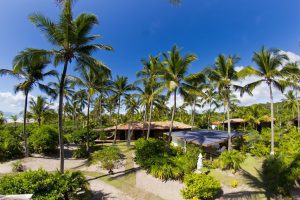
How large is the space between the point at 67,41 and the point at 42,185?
25.0 ft

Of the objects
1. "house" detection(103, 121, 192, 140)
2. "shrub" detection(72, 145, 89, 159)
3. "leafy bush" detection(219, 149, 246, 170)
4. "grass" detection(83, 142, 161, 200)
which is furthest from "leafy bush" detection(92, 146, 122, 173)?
"house" detection(103, 121, 192, 140)

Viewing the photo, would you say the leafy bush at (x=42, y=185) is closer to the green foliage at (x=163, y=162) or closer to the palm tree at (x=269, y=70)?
the green foliage at (x=163, y=162)

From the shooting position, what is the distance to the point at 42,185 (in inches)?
306

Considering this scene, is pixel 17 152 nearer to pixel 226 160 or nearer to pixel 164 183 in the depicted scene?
pixel 164 183

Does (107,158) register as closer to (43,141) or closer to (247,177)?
(43,141)

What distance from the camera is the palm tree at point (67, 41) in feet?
34.4

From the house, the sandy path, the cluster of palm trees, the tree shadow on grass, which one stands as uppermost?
the cluster of palm trees

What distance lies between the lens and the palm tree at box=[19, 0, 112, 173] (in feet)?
34.4

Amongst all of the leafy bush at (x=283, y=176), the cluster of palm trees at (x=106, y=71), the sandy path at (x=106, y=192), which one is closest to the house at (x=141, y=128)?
the cluster of palm trees at (x=106, y=71)

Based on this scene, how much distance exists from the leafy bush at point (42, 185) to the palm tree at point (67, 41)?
9.57 feet

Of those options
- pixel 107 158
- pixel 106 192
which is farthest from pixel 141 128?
pixel 106 192

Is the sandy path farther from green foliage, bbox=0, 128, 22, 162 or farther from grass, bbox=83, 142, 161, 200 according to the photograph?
green foliage, bbox=0, 128, 22, 162

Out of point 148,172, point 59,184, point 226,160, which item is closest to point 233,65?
point 226,160

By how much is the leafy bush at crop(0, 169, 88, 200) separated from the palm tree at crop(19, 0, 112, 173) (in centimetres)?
292
